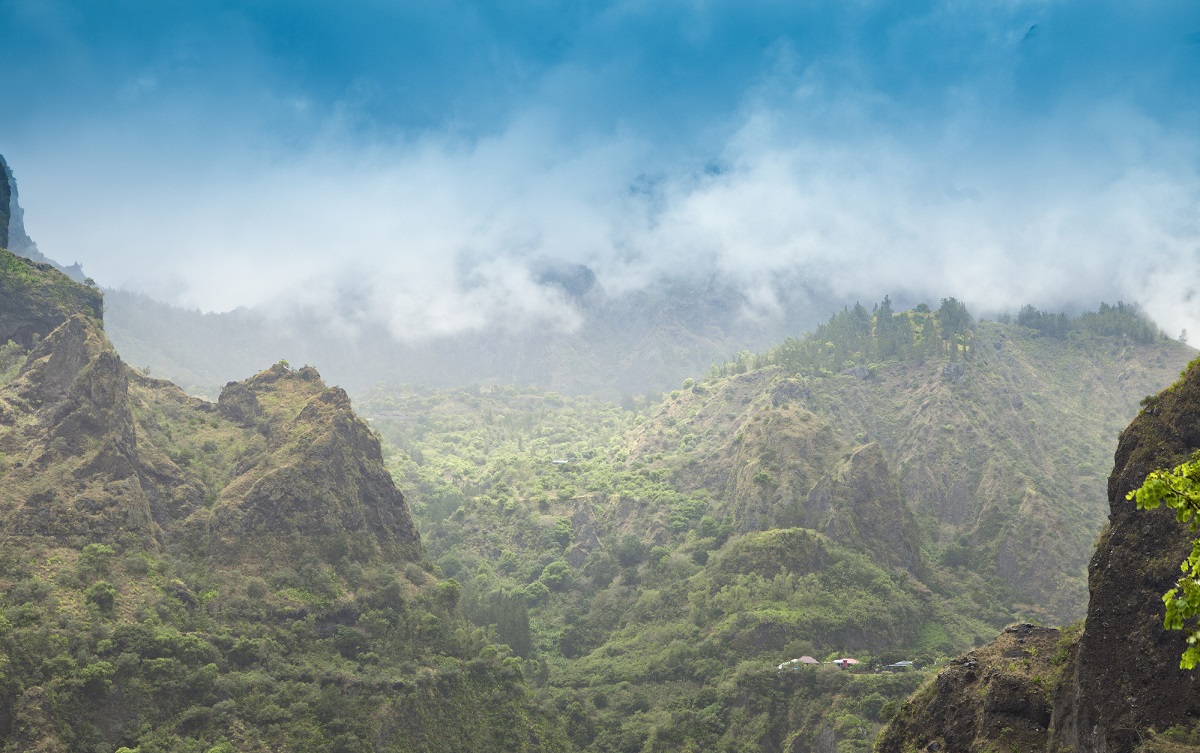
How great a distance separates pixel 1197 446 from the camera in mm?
43625

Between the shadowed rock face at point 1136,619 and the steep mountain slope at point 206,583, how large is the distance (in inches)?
2813

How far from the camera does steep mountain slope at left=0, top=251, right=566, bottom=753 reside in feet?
277

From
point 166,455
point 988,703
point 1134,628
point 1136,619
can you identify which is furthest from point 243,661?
point 1136,619

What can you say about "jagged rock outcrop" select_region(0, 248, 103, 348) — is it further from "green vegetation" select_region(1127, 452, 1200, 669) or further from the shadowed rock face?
"green vegetation" select_region(1127, 452, 1200, 669)

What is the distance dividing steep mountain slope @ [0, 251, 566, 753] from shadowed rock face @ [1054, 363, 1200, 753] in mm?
71440

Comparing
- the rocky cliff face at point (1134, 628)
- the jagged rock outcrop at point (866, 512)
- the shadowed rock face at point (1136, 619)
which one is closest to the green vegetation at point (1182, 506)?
the rocky cliff face at point (1134, 628)

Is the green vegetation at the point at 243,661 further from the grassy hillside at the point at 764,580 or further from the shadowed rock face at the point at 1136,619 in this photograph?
the shadowed rock face at the point at 1136,619

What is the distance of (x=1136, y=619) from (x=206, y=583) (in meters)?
91.8

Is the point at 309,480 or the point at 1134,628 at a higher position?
the point at 309,480

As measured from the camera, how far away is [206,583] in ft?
337

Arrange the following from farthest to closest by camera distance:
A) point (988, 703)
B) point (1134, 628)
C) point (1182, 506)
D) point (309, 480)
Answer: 1. point (309, 480)
2. point (988, 703)
3. point (1134, 628)
4. point (1182, 506)

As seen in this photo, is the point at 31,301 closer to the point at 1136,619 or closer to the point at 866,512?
the point at 1136,619

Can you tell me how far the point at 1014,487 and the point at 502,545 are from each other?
10479 cm

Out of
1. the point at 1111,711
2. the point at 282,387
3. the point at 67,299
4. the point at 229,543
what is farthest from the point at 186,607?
the point at 1111,711
